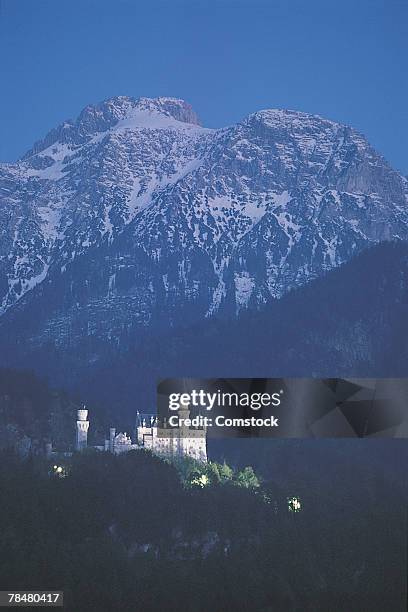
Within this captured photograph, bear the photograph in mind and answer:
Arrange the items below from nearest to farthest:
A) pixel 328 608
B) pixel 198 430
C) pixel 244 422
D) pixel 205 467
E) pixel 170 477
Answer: pixel 244 422
pixel 328 608
pixel 170 477
pixel 205 467
pixel 198 430

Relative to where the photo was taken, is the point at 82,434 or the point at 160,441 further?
the point at 82,434

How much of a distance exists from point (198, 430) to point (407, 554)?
199 feet

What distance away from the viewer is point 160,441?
188 metres

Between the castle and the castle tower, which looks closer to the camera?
the castle

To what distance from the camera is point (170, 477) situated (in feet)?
551

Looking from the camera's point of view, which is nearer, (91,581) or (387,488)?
(91,581)

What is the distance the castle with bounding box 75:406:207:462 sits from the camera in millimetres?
186250

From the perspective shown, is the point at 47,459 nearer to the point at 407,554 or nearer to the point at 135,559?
the point at 135,559

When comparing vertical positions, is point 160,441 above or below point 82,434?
below

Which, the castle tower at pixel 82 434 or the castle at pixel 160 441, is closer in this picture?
Answer: the castle at pixel 160 441

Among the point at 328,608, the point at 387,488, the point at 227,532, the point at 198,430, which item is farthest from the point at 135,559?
the point at 198,430

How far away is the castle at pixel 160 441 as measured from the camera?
18625 centimetres

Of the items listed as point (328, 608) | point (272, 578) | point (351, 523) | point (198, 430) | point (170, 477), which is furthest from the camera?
point (198, 430)

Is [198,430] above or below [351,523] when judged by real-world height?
above
